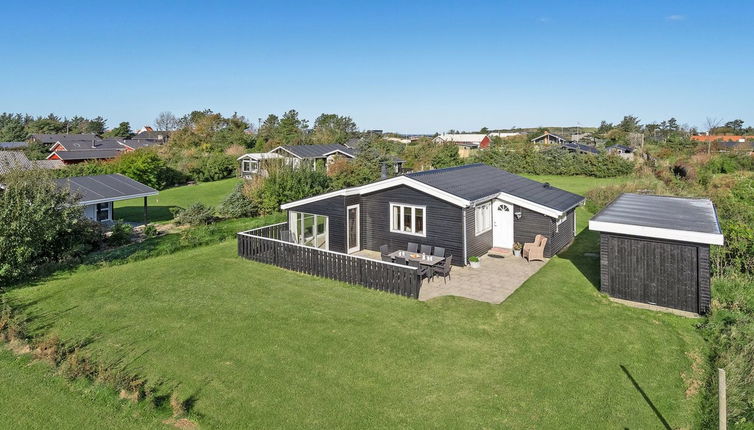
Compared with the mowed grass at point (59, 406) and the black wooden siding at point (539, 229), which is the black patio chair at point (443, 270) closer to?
the black wooden siding at point (539, 229)

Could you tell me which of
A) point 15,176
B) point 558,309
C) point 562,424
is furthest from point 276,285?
point 15,176

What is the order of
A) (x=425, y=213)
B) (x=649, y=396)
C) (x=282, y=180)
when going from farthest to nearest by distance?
(x=282, y=180) → (x=425, y=213) → (x=649, y=396)

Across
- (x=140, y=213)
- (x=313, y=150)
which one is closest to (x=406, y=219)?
(x=140, y=213)

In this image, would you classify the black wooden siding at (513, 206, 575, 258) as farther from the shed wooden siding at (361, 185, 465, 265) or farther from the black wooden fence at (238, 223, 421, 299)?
the black wooden fence at (238, 223, 421, 299)

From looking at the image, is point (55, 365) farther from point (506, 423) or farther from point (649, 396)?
point (649, 396)

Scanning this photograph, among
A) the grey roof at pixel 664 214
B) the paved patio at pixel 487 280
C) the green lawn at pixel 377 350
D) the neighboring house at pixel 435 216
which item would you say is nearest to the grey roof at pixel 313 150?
the neighboring house at pixel 435 216

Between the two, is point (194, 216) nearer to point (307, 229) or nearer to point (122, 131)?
point (307, 229)

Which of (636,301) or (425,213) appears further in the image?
(425,213)
